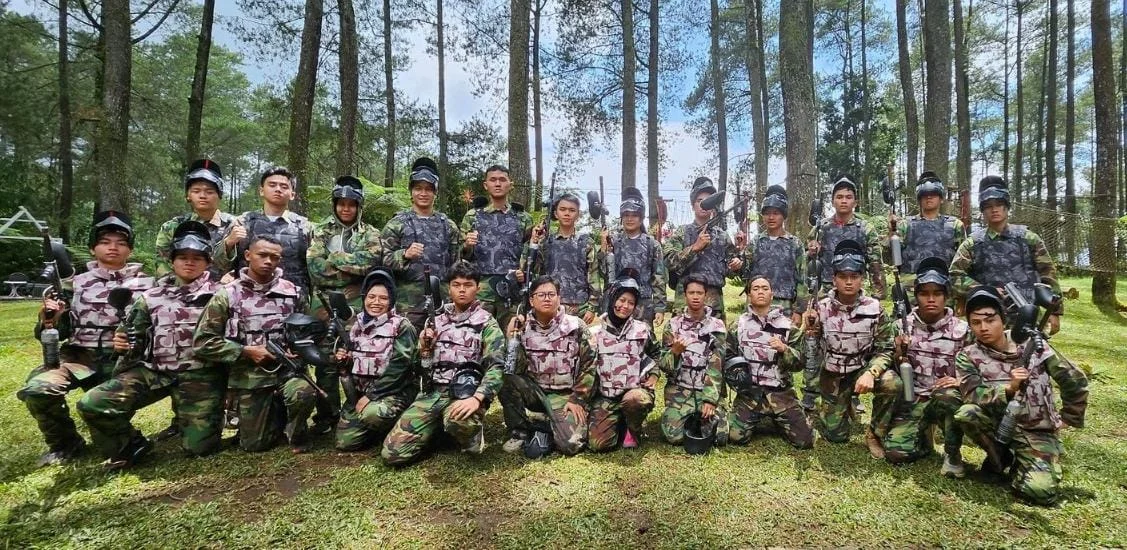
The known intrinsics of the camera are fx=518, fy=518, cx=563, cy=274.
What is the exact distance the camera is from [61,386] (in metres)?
4.49

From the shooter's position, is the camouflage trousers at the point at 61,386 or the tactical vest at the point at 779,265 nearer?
the camouflage trousers at the point at 61,386

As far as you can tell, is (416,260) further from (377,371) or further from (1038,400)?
(1038,400)

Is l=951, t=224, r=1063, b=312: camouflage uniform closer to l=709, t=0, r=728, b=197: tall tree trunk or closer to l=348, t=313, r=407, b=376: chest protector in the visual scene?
l=348, t=313, r=407, b=376: chest protector

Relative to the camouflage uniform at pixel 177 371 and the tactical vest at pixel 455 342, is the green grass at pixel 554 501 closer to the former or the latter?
the camouflage uniform at pixel 177 371

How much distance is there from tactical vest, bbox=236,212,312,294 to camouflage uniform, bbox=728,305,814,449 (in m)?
4.63

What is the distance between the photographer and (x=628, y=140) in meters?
15.7

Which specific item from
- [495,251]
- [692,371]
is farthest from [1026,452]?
[495,251]

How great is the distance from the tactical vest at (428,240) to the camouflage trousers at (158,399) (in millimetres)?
2102

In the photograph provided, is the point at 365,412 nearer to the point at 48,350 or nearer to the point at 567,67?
the point at 48,350

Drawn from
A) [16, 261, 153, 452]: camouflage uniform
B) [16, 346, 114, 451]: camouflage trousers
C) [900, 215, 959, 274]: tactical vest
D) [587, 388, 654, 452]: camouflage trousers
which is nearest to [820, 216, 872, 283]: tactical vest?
[900, 215, 959, 274]: tactical vest

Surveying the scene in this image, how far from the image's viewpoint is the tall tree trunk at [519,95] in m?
8.55

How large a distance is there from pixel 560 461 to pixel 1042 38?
35619 mm

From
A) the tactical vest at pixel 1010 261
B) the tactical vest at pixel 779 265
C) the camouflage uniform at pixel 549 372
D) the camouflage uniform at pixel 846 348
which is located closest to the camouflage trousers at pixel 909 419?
the camouflage uniform at pixel 846 348

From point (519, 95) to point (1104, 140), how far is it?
12.6 m
